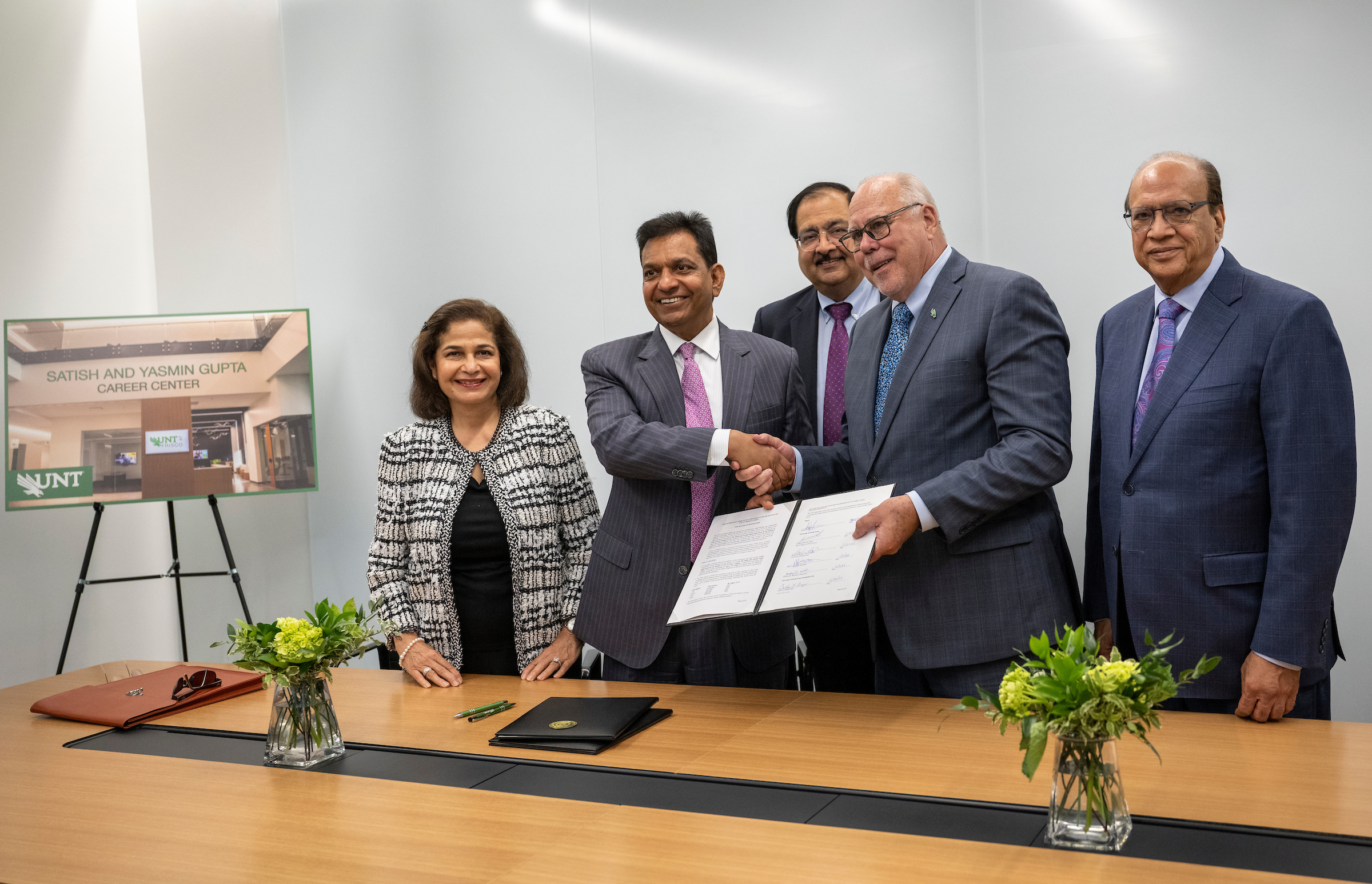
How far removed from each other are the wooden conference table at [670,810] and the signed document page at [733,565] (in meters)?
0.27

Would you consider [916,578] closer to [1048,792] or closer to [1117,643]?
[1117,643]

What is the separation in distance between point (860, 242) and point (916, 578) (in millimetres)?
892

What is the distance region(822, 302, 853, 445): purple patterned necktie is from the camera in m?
3.48

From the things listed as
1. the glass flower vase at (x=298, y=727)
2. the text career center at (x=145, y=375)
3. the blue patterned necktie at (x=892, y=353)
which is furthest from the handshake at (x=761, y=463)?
the text career center at (x=145, y=375)

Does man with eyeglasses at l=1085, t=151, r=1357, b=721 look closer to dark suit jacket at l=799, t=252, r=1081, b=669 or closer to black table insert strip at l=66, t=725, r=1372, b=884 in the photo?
dark suit jacket at l=799, t=252, r=1081, b=669

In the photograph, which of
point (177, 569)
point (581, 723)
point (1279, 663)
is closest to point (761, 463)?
point (581, 723)

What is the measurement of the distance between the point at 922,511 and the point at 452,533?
4.81 ft

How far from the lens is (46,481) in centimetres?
472

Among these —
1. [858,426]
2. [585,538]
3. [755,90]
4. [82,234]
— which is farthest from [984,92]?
[82,234]

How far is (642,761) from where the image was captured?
6.96 ft

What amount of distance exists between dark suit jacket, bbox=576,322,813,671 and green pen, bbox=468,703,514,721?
375 millimetres

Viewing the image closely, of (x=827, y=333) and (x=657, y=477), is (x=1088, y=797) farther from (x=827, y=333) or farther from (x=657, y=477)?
(x=827, y=333)

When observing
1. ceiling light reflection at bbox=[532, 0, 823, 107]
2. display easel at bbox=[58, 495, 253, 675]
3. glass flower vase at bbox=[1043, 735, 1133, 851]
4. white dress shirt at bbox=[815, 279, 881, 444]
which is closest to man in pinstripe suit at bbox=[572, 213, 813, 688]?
white dress shirt at bbox=[815, 279, 881, 444]

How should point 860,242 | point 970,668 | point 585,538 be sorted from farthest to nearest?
point 585,538
point 860,242
point 970,668
